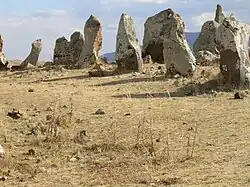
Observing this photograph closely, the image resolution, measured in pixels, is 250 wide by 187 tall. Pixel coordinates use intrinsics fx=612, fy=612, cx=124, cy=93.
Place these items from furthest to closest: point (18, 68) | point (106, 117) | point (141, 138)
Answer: point (18, 68) < point (106, 117) < point (141, 138)

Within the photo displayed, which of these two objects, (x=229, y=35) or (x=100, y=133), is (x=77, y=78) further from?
(x=100, y=133)

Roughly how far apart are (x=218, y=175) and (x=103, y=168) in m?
1.77

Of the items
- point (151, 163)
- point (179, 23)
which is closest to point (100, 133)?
point (151, 163)

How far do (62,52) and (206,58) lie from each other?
7.90 meters

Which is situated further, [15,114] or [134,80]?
[134,80]

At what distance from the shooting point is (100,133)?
11.1 metres

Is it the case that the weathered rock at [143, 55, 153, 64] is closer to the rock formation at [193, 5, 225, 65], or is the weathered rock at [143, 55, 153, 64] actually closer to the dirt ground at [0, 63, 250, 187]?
the rock formation at [193, 5, 225, 65]

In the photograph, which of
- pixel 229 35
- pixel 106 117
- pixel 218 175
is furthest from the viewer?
A: pixel 229 35

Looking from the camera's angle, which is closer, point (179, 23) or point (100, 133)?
point (100, 133)

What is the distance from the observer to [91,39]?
89.6ft

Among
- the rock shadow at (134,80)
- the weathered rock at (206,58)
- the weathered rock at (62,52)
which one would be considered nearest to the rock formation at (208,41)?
the weathered rock at (206,58)

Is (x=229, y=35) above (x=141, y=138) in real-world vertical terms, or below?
above

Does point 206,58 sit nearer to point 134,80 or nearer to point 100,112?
point 134,80

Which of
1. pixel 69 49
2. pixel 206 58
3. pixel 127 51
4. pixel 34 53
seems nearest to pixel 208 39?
pixel 206 58
